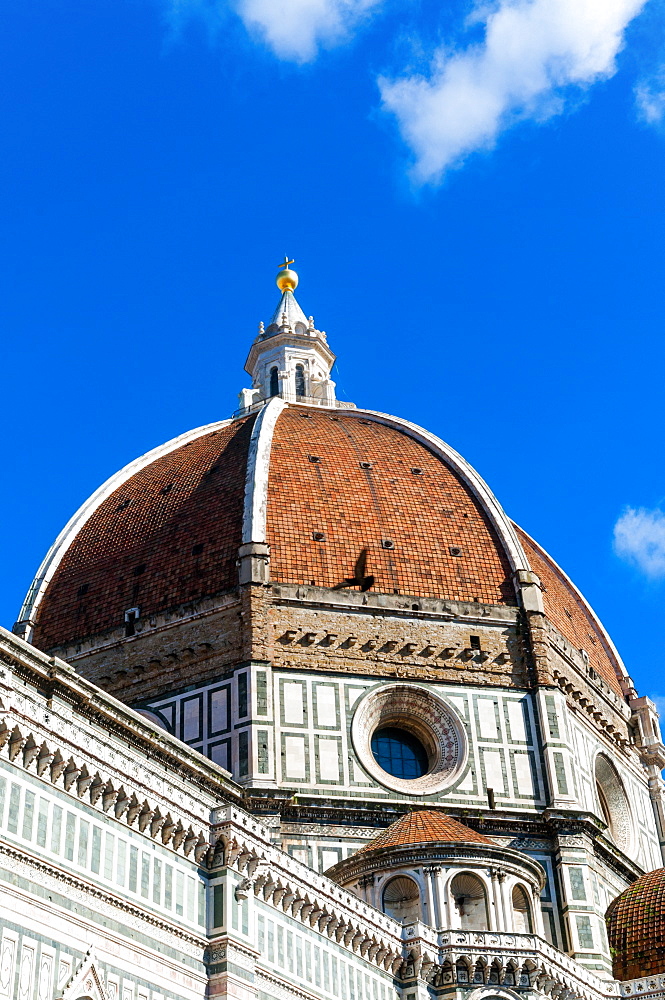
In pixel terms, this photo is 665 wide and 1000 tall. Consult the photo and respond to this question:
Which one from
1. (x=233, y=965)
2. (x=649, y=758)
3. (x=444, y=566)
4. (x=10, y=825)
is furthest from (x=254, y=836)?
(x=649, y=758)

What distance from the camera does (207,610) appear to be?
127ft

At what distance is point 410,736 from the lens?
1507 inches

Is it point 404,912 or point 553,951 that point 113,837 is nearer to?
point 404,912

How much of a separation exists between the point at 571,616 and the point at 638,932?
1185cm

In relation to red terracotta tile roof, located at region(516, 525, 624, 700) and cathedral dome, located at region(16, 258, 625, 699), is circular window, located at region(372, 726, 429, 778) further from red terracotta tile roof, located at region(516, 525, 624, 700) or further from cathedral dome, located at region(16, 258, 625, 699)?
red terracotta tile roof, located at region(516, 525, 624, 700)

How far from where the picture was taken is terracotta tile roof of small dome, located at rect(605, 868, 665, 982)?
113 ft

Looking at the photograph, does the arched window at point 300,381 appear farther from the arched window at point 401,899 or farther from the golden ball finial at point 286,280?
→ the arched window at point 401,899

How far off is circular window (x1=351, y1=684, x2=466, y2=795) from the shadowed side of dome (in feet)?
17.1

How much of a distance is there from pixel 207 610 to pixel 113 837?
50.1ft

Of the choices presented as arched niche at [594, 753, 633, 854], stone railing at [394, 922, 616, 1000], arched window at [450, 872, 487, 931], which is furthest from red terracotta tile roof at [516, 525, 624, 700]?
stone railing at [394, 922, 616, 1000]

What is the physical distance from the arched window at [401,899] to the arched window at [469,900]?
830 mm

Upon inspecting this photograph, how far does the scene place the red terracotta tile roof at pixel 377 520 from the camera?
39844 mm

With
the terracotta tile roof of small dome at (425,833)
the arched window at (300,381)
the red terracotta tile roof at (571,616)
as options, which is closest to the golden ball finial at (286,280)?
the arched window at (300,381)

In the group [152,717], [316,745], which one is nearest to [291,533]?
[152,717]
